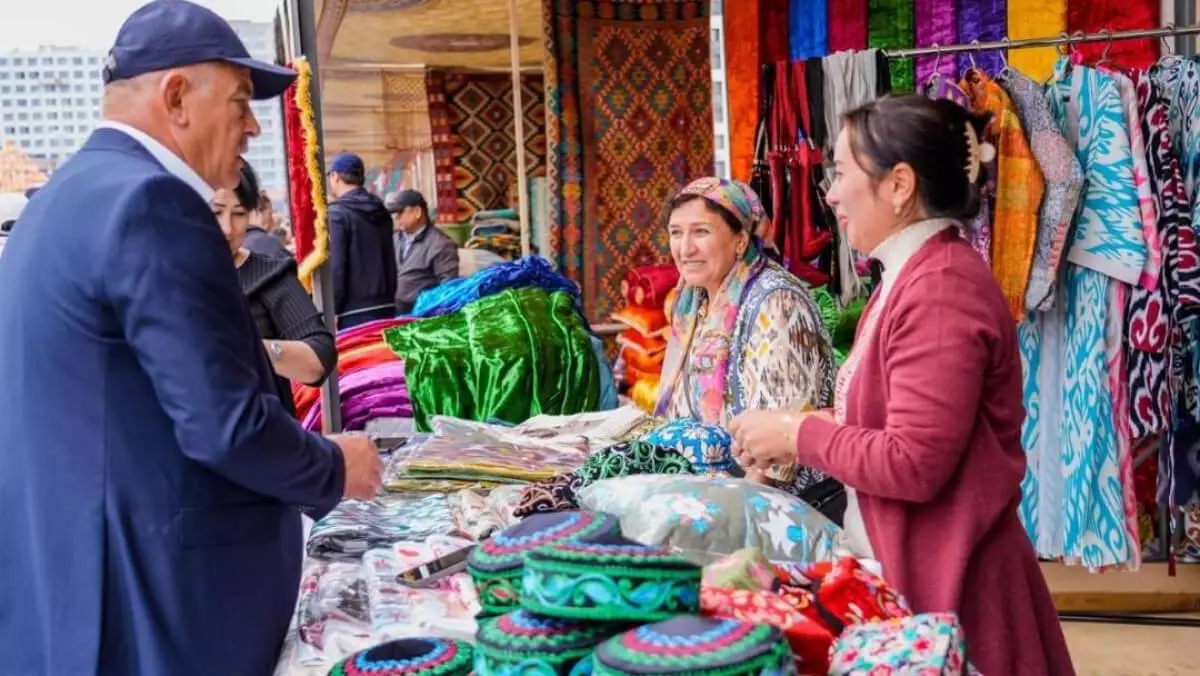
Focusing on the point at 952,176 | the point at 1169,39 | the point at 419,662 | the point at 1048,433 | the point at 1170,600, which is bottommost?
the point at 1170,600

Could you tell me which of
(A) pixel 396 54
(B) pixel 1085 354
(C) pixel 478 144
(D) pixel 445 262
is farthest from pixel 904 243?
(C) pixel 478 144

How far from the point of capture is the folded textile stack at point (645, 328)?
4.41 m

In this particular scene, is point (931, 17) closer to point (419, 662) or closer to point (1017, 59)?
point (1017, 59)

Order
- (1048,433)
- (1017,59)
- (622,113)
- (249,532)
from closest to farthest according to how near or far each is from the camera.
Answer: (249,532), (1048,433), (1017,59), (622,113)

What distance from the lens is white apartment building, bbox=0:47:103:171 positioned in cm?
469

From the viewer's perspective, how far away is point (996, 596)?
184 centimetres

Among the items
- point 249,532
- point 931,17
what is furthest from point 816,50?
point 249,532

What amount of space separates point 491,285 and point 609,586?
9.06 ft

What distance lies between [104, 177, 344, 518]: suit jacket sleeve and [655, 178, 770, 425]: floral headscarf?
1.59 meters

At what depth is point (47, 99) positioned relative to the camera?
478cm

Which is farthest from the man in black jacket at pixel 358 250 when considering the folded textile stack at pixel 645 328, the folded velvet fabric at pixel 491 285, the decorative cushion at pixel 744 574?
the decorative cushion at pixel 744 574

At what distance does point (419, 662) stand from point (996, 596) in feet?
3.34

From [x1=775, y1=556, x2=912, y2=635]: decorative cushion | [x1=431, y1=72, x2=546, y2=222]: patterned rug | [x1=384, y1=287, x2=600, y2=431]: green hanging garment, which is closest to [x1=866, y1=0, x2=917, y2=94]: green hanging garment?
[x1=384, y1=287, x2=600, y2=431]: green hanging garment

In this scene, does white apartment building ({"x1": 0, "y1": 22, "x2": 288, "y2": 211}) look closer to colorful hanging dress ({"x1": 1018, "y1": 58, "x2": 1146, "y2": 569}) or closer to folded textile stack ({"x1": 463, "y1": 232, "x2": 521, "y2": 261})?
colorful hanging dress ({"x1": 1018, "y1": 58, "x2": 1146, "y2": 569})
